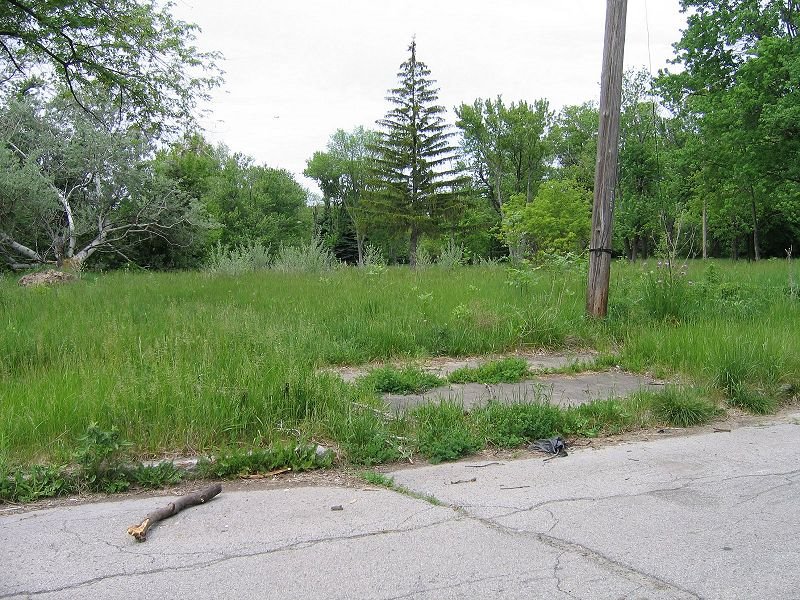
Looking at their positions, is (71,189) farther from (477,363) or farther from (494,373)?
(494,373)

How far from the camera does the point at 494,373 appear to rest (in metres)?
6.67

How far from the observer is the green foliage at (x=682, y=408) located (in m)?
5.32

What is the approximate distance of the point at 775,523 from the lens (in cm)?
330

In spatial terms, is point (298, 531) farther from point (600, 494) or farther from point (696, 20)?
point (696, 20)

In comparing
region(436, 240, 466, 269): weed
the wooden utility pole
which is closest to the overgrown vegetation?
the wooden utility pole

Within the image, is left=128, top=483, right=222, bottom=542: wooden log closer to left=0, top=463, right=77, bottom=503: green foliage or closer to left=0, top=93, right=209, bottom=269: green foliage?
left=0, top=463, right=77, bottom=503: green foliage

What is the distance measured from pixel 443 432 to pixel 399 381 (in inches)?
58.3

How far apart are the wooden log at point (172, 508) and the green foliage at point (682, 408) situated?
388 cm

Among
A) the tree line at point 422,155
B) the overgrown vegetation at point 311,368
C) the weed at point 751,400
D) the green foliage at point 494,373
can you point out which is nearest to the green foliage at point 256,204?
the tree line at point 422,155

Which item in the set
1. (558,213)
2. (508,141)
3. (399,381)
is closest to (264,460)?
(399,381)

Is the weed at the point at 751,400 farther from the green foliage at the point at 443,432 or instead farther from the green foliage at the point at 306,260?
the green foliage at the point at 306,260

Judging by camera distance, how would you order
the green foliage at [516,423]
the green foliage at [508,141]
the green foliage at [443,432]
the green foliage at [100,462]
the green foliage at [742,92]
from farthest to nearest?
1. the green foliage at [508,141]
2. the green foliage at [742,92]
3. the green foliage at [516,423]
4. the green foliage at [443,432]
5. the green foliage at [100,462]

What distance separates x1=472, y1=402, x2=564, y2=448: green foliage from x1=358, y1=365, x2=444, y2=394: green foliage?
43.7 inches

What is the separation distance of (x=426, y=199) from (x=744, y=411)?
39503 mm
